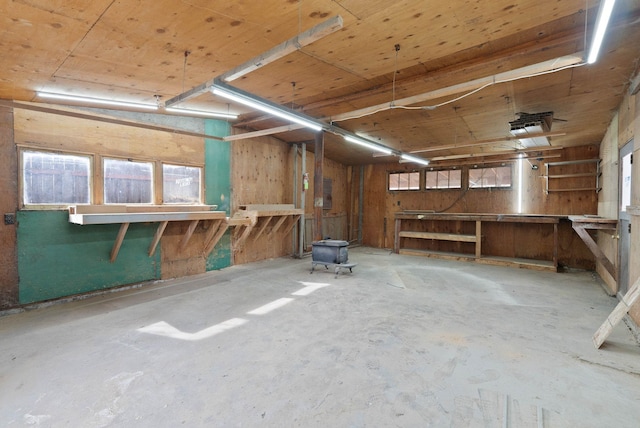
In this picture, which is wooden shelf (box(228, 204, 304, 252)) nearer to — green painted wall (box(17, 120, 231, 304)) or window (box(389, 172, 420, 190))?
green painted wall (box(17, 120, 231, 304))

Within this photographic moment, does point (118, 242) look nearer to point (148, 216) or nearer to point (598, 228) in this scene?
point (148, 216)

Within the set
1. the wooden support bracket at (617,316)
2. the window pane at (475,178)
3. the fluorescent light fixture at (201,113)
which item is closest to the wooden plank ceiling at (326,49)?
the fluorescent light fixture at (201,113)

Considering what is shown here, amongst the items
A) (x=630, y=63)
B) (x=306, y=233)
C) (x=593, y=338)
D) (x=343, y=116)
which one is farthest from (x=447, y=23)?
(x=306, y=233)

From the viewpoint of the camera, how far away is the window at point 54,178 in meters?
3.38

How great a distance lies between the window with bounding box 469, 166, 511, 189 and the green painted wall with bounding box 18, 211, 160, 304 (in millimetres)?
7057

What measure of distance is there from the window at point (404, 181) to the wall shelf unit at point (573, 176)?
277 cm

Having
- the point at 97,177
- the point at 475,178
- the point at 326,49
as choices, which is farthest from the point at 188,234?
the point at 475,178

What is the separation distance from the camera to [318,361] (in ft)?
7.41

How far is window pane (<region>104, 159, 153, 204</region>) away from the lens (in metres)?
3.96

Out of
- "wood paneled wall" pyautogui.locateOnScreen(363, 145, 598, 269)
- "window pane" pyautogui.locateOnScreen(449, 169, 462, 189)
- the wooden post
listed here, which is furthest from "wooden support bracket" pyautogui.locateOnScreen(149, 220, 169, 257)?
"window pane" pyautogui.locateOnScreen(449, 169, 462, 189)

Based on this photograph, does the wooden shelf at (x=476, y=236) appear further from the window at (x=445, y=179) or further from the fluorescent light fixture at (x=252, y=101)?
the fluorescent light fixture at (x=252, y=101)

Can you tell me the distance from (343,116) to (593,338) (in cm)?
350

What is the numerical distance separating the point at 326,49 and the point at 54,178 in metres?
3.50

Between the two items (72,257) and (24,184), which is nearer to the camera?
(24,184)
